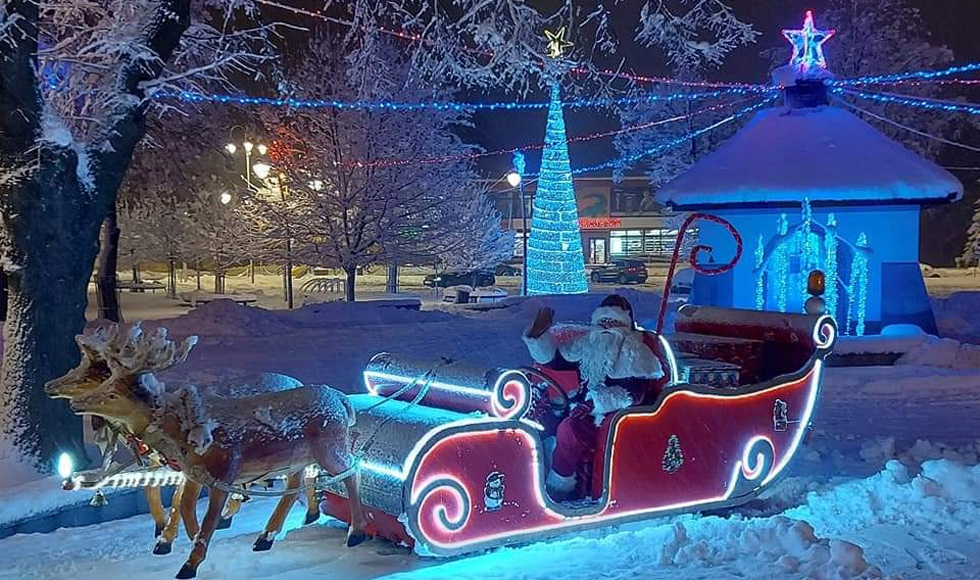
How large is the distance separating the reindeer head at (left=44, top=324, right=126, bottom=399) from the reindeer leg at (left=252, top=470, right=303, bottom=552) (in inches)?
55.6

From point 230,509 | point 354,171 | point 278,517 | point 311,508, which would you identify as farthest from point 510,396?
point 354,171

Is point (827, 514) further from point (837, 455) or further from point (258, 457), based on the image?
point (258, 457)

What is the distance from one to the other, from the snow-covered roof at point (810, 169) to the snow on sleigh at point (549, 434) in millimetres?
10803

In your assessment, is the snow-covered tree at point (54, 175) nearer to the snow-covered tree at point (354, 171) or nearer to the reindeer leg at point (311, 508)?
the reindeer leg at point (311, 508)

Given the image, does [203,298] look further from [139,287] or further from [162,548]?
[162,548]

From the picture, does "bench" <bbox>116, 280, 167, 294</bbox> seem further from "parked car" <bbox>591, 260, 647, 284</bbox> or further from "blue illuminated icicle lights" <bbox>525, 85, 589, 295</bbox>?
"parked car" <bbox>591, 260, 647, 284</bbox>

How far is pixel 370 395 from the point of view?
24.2ft

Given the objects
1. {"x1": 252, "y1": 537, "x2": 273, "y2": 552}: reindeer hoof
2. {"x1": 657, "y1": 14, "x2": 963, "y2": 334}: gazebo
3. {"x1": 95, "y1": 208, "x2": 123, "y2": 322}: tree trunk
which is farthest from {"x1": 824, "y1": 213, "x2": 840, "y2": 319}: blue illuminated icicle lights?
{"x1": 95, "y1": 208, "x2": 123, "y2": 322}: tree trunk

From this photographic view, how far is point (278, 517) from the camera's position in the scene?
6.33 m

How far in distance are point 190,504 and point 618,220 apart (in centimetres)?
6165

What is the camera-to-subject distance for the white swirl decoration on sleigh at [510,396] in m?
6.44

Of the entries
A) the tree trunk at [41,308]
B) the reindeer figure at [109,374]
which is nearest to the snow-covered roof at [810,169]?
the tree trunk at [41,308]

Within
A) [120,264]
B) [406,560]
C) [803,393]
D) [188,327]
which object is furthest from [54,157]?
[120,264]

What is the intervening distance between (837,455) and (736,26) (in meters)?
4.81
